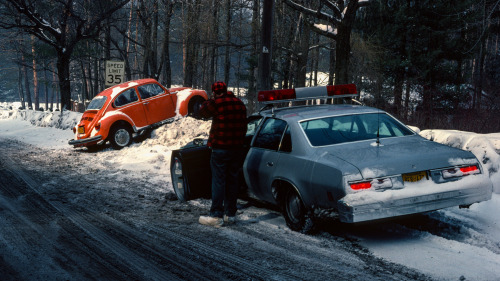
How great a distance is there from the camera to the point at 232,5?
20.7 meters

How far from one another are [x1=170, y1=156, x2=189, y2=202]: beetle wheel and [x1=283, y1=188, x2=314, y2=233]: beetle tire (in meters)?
1.92

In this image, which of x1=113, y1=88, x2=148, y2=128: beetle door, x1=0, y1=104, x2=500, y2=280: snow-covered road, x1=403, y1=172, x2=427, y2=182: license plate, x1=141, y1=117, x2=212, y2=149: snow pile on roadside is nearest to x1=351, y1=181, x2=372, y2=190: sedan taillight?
x1=403, y1=172, x2=427, y2=182: license plate

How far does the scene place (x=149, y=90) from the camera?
16531 millimetres

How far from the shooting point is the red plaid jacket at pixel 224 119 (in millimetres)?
→ 5961

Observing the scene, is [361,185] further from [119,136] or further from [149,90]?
[149,90]

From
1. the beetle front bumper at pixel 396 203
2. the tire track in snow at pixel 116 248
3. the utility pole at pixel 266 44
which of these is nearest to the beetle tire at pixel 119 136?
the utility pole at pixel 266 44

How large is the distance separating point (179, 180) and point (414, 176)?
3.86m

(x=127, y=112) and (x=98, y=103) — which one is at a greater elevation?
(x=98, y=103)

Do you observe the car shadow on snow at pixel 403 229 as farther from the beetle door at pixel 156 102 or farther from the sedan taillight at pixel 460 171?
the beetle door at pixel 156 102

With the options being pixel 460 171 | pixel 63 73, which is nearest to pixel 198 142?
pixel 460 171

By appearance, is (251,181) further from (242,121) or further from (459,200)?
(459,200)

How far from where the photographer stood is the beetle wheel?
717cm

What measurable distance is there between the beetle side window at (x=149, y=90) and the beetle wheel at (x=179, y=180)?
30.6ft

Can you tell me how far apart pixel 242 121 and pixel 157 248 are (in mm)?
1982
